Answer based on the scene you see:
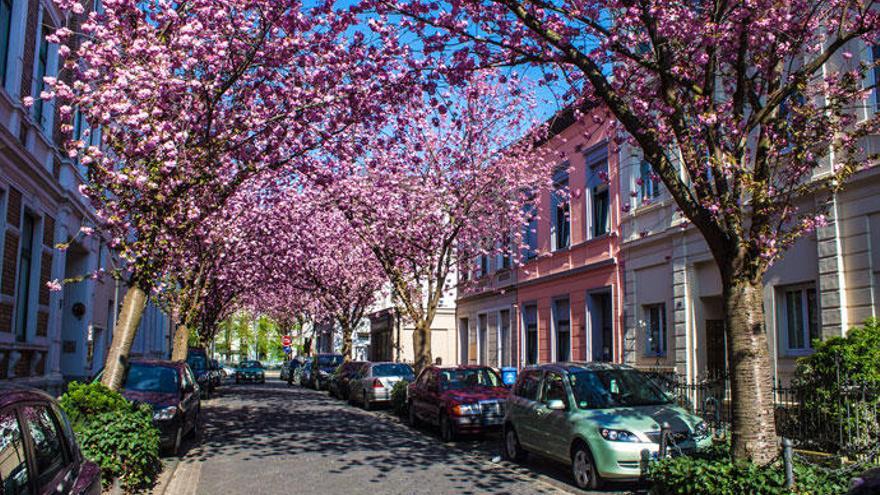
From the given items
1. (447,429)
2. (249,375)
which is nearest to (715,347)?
(447,429)

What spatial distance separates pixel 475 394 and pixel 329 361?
81.0ft

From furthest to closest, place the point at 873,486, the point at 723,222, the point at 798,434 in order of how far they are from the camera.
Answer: the point at 798,434, the point at 723,222, the point at 873,486

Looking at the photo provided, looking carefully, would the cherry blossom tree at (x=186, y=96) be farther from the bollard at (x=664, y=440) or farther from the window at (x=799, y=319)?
the window at (x=799, y=319)

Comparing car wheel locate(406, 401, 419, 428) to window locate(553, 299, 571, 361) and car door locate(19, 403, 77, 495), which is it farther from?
car door locate(19, 403, 77, 495)

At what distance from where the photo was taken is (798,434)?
11.9 metres

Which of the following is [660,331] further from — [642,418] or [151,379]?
[151,379]

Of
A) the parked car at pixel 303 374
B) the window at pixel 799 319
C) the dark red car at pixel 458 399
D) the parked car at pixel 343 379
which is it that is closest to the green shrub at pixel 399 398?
the dark red car at pixel 458 399

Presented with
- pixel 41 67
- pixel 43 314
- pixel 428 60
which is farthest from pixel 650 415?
pixel 41 67

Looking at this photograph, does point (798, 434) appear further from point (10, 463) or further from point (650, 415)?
point (10, 463)

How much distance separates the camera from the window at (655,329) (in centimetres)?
1866

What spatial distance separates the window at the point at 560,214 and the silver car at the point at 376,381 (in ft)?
21.6

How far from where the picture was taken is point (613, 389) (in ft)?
35.2

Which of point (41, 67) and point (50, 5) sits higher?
point (50, 5)

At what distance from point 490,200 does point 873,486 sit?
17.2 m
